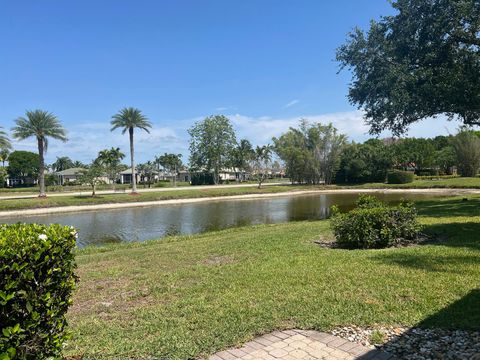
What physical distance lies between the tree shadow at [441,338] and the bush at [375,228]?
14.8 ft

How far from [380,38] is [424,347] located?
18.5 meters

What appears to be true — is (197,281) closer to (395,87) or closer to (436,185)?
(395,87)

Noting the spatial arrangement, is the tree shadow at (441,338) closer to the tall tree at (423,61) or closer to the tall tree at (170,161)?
the tall tree at (423,61)

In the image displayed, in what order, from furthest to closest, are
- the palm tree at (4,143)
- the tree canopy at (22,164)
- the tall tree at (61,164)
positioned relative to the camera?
the tall tree at (61,164) → the tree canopy at (22,164) → the palm tree at (4,143)

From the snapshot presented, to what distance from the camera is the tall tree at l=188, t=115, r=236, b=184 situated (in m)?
77.6

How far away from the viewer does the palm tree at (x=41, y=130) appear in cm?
4328

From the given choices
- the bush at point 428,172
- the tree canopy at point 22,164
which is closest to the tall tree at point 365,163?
the bush at point 428,172

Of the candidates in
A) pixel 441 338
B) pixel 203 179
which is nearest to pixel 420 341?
pixel 441 338

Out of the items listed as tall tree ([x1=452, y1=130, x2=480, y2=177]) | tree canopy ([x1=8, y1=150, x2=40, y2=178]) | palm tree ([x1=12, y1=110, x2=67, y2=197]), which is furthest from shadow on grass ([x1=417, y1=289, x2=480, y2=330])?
tree canopy ([x1=8, y1=150, x2=40, y2=178])

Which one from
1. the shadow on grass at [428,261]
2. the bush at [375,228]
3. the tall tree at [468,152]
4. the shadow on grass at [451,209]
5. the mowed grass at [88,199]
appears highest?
the tall tree at [468,152]

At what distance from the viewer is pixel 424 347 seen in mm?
3906

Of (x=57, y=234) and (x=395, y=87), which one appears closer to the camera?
(x=57, y=234)

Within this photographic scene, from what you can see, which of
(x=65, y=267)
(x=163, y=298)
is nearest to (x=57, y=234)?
(x=65, y=267)

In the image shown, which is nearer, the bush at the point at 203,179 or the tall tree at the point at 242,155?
the tall tree at the point at 242,155
